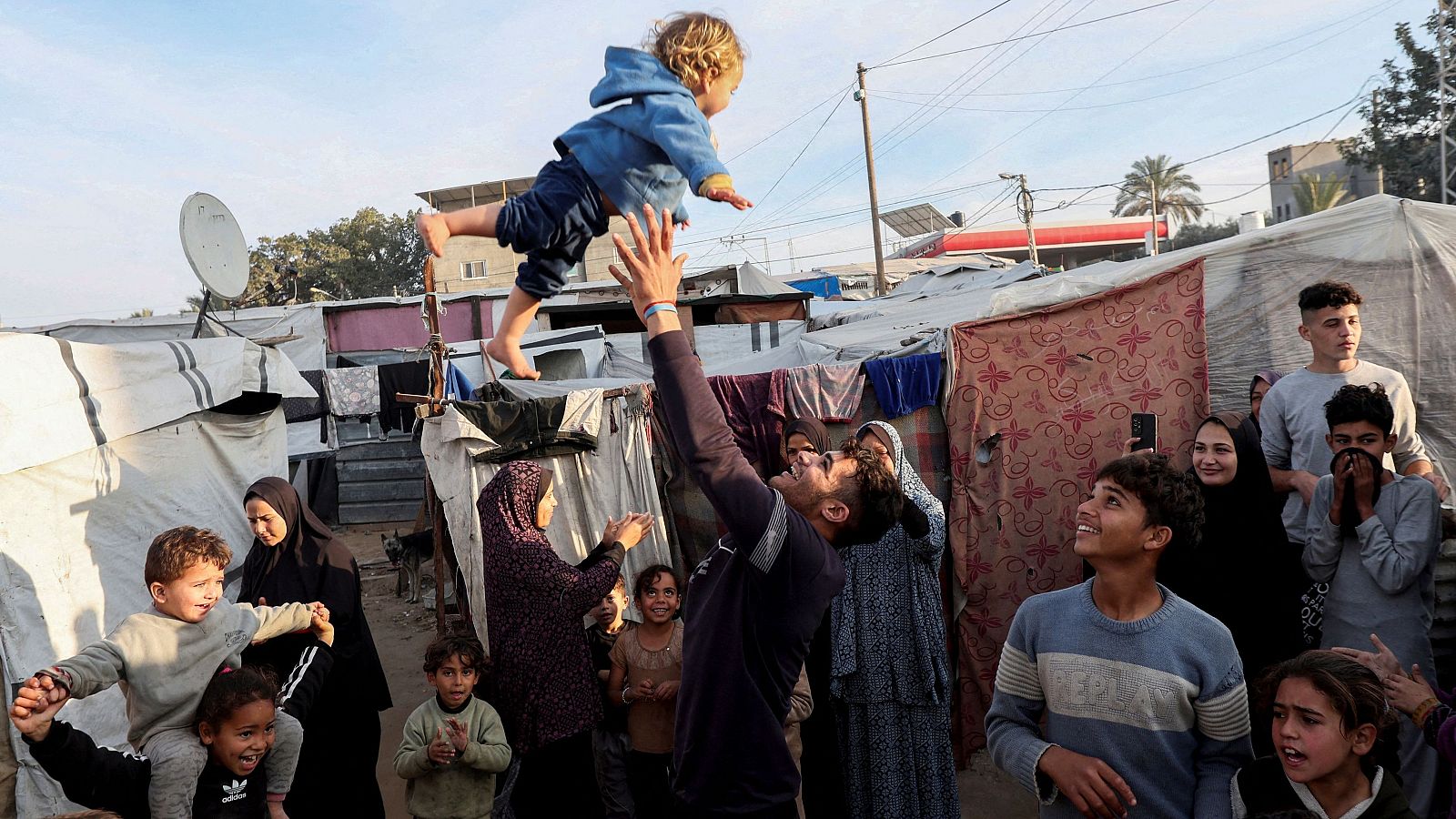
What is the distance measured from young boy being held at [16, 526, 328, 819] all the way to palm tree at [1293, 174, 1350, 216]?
24.7 meters

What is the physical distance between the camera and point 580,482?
4.73 meters

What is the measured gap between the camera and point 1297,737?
1749 mm

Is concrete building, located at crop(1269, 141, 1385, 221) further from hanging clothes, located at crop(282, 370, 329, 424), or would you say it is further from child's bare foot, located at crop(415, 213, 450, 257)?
child's bare foot, located at crop(415, 213, 450, 257)

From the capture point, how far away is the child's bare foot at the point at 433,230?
1.71 m

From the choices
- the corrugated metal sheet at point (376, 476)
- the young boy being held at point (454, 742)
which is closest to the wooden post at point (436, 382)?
the young boy being held at point (454, 742)

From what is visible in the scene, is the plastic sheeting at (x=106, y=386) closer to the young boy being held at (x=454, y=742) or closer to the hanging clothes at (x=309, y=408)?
the young boy being held at (x=454, y=742)

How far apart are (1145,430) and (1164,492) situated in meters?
1.48

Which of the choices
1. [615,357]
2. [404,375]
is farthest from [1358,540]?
[404,375]

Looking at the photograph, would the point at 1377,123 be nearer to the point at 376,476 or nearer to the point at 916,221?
the point at 916,221

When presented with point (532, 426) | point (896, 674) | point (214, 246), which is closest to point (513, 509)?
point (532, 426)

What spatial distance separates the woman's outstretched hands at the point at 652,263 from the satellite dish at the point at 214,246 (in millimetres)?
3861

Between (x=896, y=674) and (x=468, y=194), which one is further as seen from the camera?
(x=468, y=194)

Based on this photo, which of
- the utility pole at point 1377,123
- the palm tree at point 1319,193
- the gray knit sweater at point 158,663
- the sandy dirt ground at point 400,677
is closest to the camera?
the gray knit sweater at point 158,663

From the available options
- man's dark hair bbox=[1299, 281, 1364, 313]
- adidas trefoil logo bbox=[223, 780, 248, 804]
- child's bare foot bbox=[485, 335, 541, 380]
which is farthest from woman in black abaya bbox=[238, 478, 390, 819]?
man's dark hair bbox=[1299, 281, 1364, 313]
